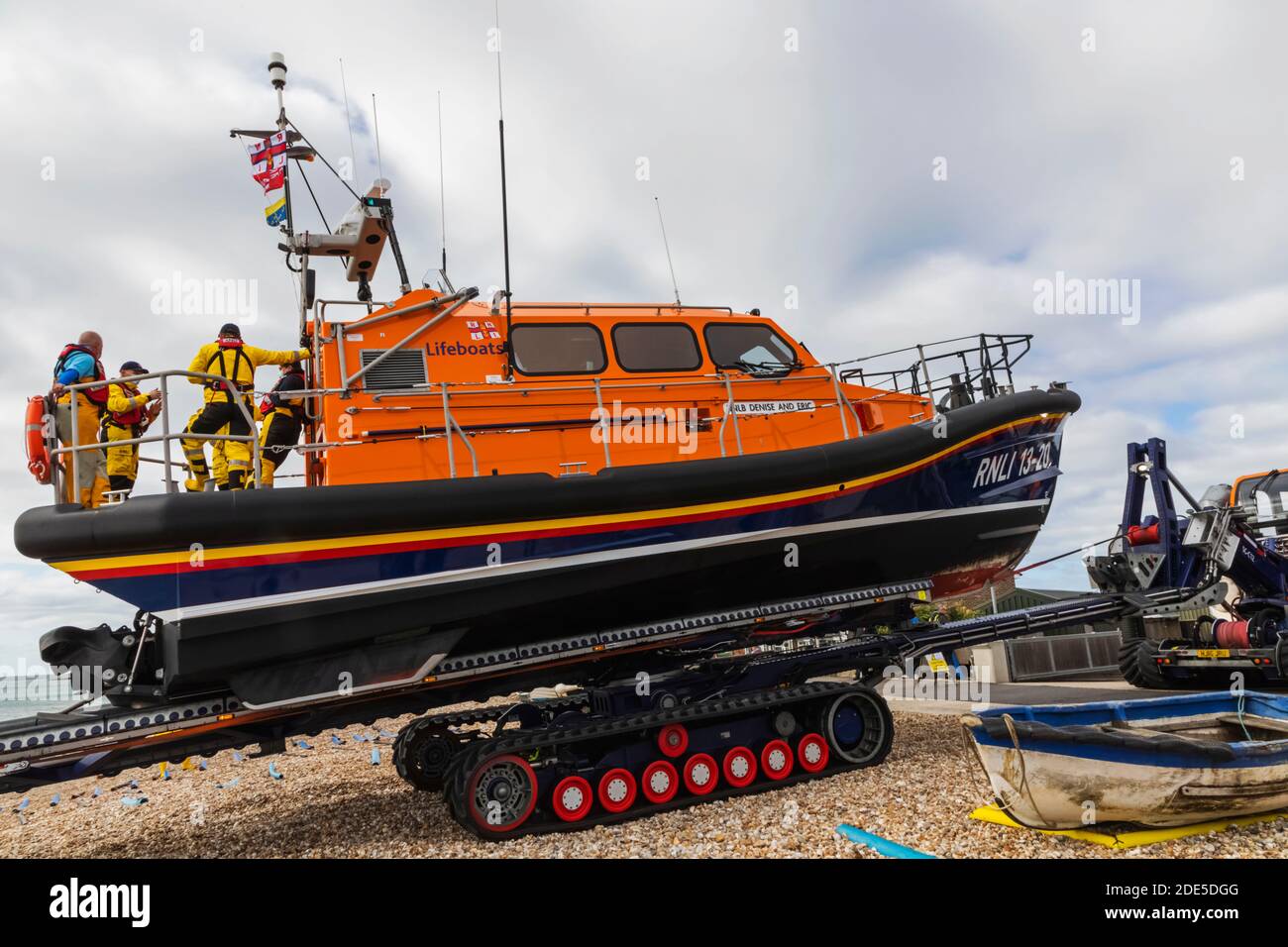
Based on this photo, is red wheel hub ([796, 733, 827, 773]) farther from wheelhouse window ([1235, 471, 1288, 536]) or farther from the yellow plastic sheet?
wheelhouse window ([1235, 471, 1288, 536])

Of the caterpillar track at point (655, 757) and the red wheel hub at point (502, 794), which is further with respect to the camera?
the caterpillar track at point (655, 757)

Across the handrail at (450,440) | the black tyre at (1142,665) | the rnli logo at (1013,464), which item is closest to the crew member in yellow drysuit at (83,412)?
the handrail at (450,440)

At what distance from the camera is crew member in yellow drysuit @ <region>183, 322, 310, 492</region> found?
4984 millimetres

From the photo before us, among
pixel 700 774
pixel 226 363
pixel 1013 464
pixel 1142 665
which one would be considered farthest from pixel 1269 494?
pixel 226 363

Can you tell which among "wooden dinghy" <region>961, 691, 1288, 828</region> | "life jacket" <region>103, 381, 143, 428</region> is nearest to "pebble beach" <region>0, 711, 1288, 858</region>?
"wooden dinghy" <region>961, 691, 1288, 828</region>

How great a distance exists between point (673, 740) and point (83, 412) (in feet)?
14.3

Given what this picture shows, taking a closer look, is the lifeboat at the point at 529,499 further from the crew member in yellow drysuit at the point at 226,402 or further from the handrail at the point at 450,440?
the crew member in yellow drysuit at the point at 226,402

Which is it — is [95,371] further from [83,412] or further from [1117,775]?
[1117,775]

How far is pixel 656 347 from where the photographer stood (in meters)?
6.09

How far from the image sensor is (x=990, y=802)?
189 inches

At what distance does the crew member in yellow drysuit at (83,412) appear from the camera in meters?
4.57

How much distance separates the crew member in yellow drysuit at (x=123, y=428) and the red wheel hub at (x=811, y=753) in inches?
191

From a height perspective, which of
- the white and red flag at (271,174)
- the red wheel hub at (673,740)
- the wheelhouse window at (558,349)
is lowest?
the red wheel hub at (673,740)

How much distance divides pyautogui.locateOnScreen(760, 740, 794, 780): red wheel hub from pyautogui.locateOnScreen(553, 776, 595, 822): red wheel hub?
1.29 metres
